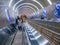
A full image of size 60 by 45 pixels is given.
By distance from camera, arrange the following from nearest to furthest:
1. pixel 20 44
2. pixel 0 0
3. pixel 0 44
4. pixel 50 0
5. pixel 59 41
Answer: pixel 59 41 → pixel 0 44 → pixel 20 44 → pixel 0 0 → pixel 50 0

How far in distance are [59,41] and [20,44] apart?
522cm

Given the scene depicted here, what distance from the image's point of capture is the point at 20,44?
9.08m

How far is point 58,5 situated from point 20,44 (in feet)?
19.8

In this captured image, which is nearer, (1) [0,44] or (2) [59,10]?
(1) [0,44]

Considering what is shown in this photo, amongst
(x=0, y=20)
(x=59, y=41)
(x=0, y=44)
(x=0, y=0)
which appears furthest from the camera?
(x=0, y=0)

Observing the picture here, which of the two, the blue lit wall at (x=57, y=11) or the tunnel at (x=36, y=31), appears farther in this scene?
the blue lit wall at (x=57, y=11)

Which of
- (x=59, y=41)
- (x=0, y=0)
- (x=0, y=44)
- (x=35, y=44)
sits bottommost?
(x=35, y=44)

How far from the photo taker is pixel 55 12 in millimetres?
13703

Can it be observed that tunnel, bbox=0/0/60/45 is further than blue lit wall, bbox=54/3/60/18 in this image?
No

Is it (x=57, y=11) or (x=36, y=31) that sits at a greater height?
(x=57, y=11)

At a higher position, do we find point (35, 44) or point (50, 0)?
point (50, 0)

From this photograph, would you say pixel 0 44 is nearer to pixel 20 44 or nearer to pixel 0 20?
pixel 20 44

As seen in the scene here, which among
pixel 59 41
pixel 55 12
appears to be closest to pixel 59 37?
pixel 59 41

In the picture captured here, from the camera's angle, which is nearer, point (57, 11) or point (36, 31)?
point (57, 11)
